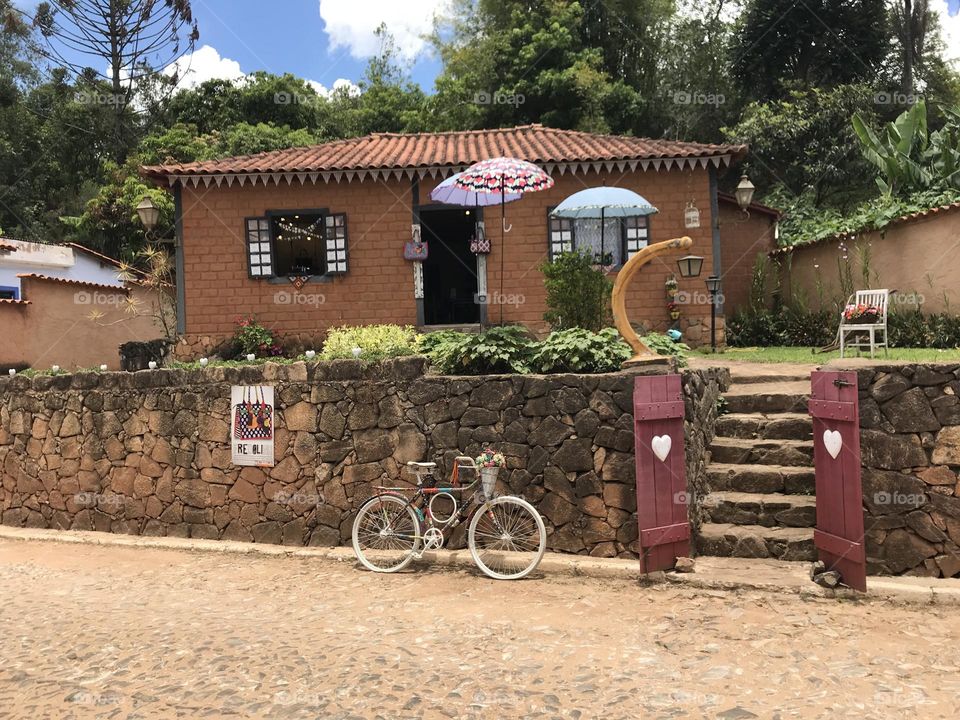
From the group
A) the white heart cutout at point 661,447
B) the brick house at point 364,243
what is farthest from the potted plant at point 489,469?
the brick house at point 364,243

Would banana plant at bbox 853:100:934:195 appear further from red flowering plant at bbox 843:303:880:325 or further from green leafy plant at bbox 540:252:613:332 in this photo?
green leafy plant at bbox 540:252:613:332

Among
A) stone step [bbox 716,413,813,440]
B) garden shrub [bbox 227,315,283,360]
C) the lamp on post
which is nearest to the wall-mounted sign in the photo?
stone step [bbox 716,413,813,440]

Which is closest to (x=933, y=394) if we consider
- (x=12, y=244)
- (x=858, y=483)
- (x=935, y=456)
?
(x=935, y=456)

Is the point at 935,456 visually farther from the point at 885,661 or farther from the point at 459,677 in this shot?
the point at 459,677

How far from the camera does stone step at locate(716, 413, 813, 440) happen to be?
21.4 feet

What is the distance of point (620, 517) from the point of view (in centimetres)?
603

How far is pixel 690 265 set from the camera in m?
11.5

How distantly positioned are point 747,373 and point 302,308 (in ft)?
25.5

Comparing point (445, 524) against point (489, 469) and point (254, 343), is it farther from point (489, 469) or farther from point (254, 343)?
point (254, 343)

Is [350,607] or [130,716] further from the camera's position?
[350,607]

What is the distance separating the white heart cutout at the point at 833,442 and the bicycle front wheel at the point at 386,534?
3424mm

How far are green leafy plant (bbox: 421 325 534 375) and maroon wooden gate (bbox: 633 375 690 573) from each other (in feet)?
4.49

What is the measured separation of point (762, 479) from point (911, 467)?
3.78 ft

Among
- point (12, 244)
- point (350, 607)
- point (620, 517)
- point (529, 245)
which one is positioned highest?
point (12, 244)
